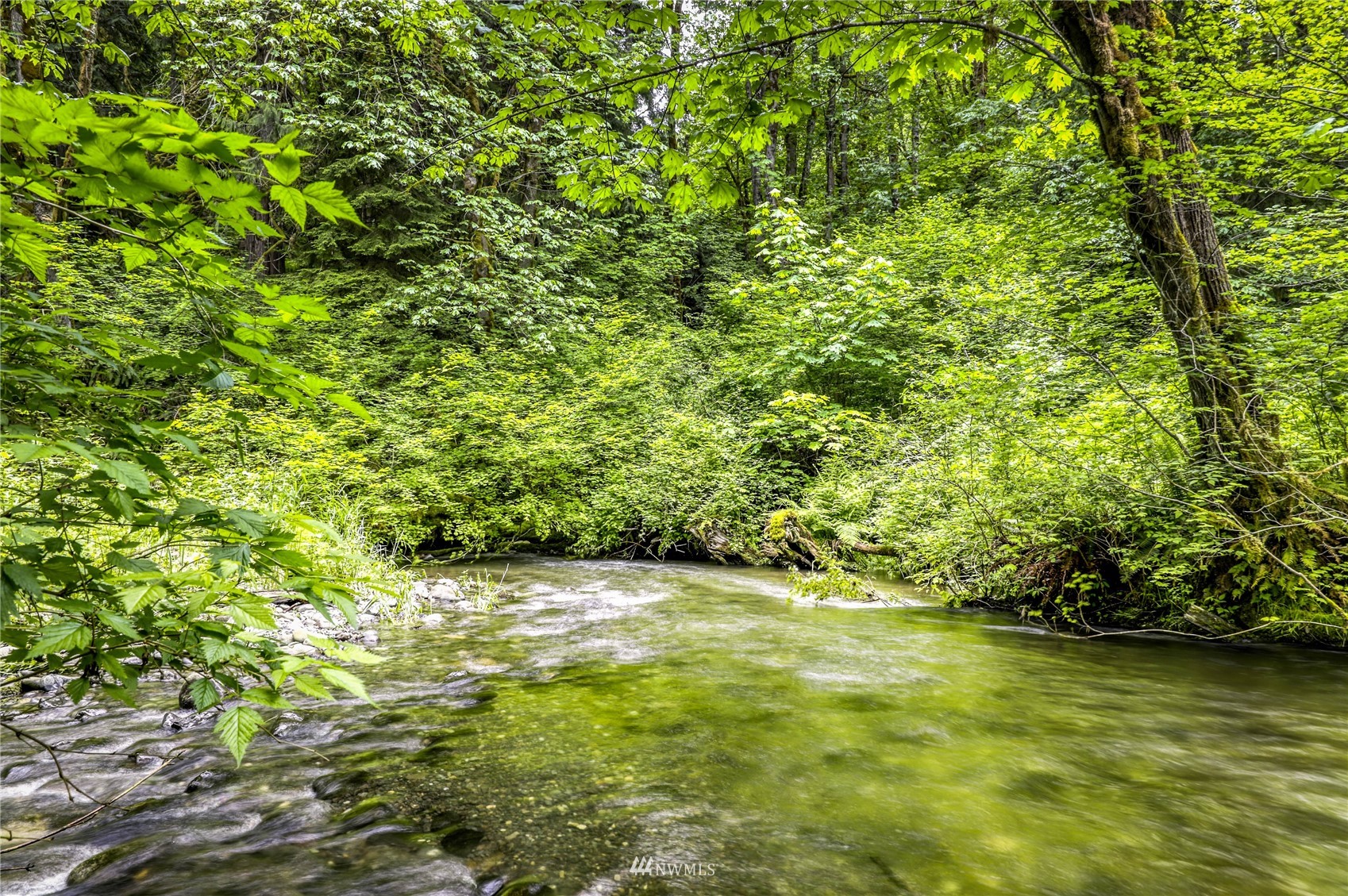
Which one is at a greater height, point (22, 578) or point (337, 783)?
point (22, 578)

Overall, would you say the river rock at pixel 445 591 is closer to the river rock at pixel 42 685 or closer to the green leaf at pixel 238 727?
the river rock at pixel 42 685

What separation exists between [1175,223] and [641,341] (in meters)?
11.3

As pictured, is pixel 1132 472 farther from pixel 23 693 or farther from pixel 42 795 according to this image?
pixel 23 693

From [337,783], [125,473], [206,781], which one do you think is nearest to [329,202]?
[125,473]

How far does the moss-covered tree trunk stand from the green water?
5.31 ft

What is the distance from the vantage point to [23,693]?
3539mm

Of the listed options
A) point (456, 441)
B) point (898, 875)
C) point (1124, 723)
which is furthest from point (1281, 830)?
point (456, 441)

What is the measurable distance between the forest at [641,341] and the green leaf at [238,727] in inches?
0.6

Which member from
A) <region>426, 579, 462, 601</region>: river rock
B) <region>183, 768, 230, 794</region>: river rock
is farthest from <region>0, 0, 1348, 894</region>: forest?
<region>183, 768, 230, 794</region>: river rock

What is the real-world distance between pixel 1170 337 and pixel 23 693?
8.13m

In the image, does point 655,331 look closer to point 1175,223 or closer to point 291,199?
point 1175,223

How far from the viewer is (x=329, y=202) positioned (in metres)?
1.45

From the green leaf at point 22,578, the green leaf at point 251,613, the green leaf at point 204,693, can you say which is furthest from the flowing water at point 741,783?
the green leaf at point 22,578

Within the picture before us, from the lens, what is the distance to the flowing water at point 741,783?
7.11ft
